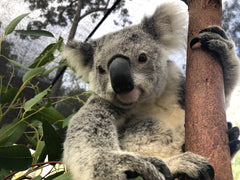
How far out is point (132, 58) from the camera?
1443 mm

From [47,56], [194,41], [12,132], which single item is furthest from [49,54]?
[194,41]

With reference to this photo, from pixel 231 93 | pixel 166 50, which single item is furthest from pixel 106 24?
pixel 231 93

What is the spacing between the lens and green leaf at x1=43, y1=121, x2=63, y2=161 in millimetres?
1364

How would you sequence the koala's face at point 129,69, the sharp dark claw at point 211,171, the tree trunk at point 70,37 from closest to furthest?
the sharp dark claw at point 211,171 → the koala's face at point 129,69 → the tree trunk at point 70,37

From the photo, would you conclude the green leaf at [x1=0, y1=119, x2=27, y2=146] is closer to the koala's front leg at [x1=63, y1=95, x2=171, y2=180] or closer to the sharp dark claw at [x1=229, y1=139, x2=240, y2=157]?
the koala's front leg at [x1=63, y1=95, x2=171, y2=180]

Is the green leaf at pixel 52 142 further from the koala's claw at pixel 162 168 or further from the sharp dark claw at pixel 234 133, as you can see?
the sharp dark claw at pixel 234 133

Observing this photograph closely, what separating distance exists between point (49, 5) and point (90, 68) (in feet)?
3.73

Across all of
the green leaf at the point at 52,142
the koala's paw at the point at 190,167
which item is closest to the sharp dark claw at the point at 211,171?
the koala's paw at the point at 190,167

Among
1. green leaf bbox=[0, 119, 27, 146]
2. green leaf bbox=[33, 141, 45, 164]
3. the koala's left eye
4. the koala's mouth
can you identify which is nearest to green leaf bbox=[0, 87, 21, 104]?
green leaf bbox=[0, 119, 27, 146]

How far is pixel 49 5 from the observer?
2.56 meters

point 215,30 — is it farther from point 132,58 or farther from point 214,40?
point 132,58

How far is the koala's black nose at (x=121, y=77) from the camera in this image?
129 centimetres

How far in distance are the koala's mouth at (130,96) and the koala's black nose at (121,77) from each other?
1.0 inches

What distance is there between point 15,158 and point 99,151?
0.46 metres
